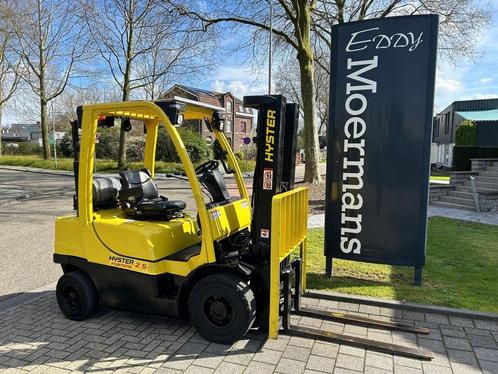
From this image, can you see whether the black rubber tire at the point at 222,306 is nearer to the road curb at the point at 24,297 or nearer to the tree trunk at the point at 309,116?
the road curb at the point at 24,297

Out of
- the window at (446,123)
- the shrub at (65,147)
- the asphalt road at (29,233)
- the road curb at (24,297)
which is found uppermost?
the window at (446,123)

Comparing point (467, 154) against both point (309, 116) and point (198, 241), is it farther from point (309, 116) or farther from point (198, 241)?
point (198, 241)

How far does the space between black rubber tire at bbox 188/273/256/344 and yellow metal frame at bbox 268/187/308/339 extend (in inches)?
8.7

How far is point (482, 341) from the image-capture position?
13.0 feet

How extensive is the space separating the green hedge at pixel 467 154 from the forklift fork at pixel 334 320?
568 inches

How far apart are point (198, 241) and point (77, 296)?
1.42 meters

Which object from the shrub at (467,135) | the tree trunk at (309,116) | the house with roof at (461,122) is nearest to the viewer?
the tree trunk at (309,116)

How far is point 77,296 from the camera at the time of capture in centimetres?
437

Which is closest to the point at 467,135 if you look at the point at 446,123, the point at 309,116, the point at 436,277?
the point at 309,116

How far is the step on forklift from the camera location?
3.76 m

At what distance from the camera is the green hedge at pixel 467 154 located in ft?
54.0

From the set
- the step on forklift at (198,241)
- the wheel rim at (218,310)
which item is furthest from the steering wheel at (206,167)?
the wheel rim at (218,310)

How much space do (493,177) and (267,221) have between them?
41.1ft

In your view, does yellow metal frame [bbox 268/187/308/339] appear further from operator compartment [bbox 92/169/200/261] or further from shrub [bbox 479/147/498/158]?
shrub [bbox 479/147/498/158]
